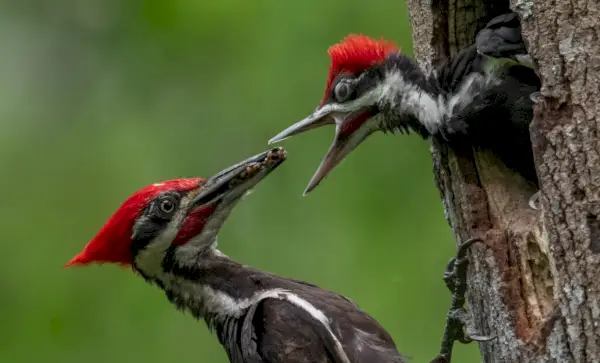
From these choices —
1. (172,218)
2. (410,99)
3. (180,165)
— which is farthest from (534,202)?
(180,165)

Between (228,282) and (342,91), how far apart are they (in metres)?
0.88

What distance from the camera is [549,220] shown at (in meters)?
3.08

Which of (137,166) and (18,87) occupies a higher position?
(18,87)

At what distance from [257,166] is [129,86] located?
2833 millimetres

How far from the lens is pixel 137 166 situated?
20.6 ft

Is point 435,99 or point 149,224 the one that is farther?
point 149,224

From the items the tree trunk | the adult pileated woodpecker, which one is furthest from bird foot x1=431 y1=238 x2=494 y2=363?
the adult pileated woodpecker

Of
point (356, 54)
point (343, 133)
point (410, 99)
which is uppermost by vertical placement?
point (356, 54)

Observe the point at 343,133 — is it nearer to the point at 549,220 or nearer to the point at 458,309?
the point at 458,309

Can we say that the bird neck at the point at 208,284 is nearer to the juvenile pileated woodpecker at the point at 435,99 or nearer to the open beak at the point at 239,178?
the open beak at the point at 239,178

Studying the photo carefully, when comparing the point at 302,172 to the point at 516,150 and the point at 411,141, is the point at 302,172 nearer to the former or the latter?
the point at 411,141

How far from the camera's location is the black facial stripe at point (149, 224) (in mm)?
4199

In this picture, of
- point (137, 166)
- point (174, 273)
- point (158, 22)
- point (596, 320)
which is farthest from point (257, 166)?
point (158, 22)

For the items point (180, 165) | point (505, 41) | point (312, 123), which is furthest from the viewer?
point (180, 165)
